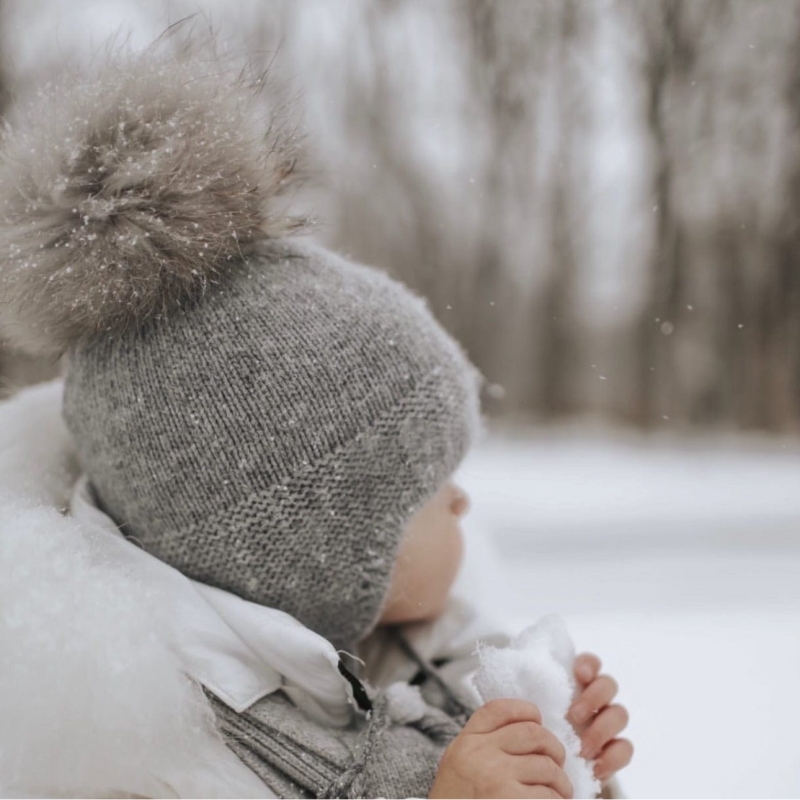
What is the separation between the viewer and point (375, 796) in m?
0.63

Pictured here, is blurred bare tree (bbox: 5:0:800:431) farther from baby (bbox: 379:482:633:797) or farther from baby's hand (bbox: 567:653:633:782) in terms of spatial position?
baby's hand (bbox: 567:653:633:782)

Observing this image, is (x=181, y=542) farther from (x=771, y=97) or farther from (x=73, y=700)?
(x=771, y=97)

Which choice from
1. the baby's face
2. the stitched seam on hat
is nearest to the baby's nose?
the baby's face

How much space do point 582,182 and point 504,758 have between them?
1815 mm

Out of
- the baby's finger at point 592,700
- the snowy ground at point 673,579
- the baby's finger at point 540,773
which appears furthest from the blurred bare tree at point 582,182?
the baby's finger at point 540,773

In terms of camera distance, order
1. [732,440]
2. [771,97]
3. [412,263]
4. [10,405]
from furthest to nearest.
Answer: [732,440]
[412,263]
[771,97]
[10,405]

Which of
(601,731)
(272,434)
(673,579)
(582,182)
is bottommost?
(673,579)

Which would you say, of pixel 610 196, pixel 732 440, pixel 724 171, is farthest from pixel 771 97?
pixel 732 440

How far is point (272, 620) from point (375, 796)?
166 mm

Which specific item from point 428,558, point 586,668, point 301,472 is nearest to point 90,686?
point 301,472

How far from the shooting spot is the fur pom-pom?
0.64 metres

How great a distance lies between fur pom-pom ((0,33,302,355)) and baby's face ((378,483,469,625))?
30 centimetres

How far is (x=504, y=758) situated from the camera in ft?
1.94

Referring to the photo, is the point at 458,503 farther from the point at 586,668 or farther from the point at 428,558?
the point at 586,668
